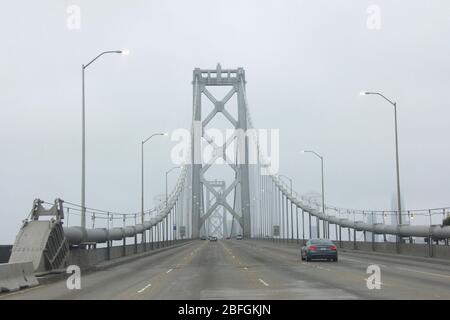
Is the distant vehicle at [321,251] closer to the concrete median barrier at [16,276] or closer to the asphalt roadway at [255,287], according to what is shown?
the asphalt roadway at [255,287]

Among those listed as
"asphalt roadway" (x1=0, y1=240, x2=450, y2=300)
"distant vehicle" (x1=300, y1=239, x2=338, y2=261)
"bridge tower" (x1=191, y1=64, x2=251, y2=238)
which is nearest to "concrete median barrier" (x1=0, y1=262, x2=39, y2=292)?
"asphalt roadway" (x1=0, y1=240, x2=450, y2=300)

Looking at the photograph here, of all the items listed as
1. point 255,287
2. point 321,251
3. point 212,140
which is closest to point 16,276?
point 255,287

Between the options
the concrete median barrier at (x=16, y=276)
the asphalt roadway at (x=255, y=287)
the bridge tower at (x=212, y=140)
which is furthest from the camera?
the bridge tower at (x=212, y=140)

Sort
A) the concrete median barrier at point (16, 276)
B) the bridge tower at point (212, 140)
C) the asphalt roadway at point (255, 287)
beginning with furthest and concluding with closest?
1. the bridge tower at point (212, 140)
2. the concrete median barrier at point (16, 276)
3. the asphalt roadway at point (255, 287)

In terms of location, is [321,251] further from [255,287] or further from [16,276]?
[16,276]

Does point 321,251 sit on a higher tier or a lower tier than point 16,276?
lower

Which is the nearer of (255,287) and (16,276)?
(255,287)

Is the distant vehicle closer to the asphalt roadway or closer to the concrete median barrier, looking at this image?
the asphalt roadway

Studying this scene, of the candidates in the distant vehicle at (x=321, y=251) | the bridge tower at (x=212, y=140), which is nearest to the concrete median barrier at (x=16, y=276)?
the distant vehicle at (x=321, y=251)

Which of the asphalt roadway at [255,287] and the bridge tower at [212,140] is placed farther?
the bridge tower at [212,140]
